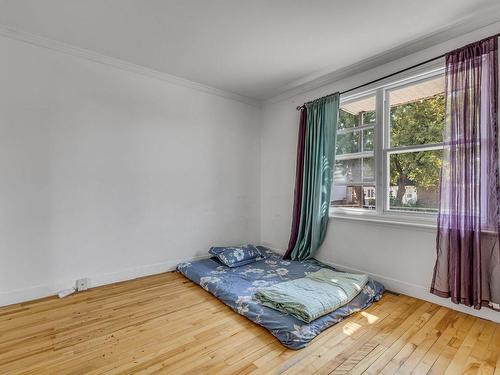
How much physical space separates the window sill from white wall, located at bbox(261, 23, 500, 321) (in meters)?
0.04

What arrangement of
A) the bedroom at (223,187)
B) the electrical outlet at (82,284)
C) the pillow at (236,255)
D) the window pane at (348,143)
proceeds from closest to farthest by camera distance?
1. the bedroom at (223,187)
2. the electrical outlet at (82,284)
3. the window pane at (348,143)
4. the pillow at (236,255)

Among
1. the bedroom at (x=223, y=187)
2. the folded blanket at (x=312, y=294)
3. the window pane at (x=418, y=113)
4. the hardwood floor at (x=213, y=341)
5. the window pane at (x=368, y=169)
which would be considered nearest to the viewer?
the hardwood floor at (x=213, y=341)

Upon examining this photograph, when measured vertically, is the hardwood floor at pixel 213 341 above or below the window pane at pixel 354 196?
below

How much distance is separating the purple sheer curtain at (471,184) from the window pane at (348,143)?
95cm

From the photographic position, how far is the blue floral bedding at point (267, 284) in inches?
73.8

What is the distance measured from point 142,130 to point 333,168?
91.9 inches

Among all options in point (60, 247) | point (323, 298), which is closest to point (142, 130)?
point (60, 247)

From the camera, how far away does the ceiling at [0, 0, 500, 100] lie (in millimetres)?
2020

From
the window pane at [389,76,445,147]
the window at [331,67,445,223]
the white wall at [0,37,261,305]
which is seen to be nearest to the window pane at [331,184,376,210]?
the window at [331,67,445,223]

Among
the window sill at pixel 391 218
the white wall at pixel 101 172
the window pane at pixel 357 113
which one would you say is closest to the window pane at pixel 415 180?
the window sill at pixel 391 218

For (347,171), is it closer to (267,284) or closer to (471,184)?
(471,184)

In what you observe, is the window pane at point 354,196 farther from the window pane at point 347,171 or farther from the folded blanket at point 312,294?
the folded blanket at point 312,294

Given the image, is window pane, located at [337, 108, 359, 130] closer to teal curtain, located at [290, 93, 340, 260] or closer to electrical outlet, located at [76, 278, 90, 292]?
teal curtain, located at [290, 93, 340, 260]

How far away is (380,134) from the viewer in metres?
2.85
